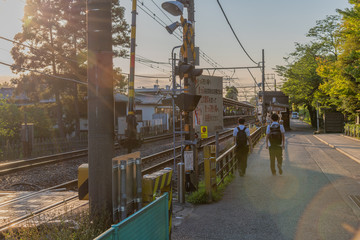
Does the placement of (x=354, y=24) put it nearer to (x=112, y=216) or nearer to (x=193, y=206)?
(x=193, y=206)

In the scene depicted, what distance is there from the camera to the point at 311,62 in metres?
44.0

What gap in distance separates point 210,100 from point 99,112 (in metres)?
4.93

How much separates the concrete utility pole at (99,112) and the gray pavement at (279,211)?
1774mm

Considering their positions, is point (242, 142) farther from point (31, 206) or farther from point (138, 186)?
point (138, 186)

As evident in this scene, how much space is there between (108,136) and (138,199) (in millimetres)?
812

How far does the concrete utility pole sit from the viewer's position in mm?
4121

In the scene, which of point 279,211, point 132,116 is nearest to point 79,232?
point 279,211

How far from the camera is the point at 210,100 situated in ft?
28.9

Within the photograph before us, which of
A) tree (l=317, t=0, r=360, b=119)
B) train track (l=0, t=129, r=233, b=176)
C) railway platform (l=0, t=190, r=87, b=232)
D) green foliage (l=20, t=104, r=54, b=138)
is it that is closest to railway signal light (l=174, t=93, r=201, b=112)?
railway platform (l=0, t=190, r=87, b=232)

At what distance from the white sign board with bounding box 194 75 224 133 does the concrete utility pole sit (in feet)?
15.1

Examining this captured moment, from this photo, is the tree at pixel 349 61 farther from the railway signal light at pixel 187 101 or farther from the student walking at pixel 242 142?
the railway signal light at pixel 187 101

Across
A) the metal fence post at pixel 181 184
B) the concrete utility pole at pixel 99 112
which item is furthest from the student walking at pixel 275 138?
the concrete utility pole at pixel 99 112

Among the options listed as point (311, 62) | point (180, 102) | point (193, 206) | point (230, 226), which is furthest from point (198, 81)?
point (311, 62)

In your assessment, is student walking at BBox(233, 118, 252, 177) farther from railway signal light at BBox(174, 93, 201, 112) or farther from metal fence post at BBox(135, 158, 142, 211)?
metal fence post at BBox(135, 158, 142, 211)
